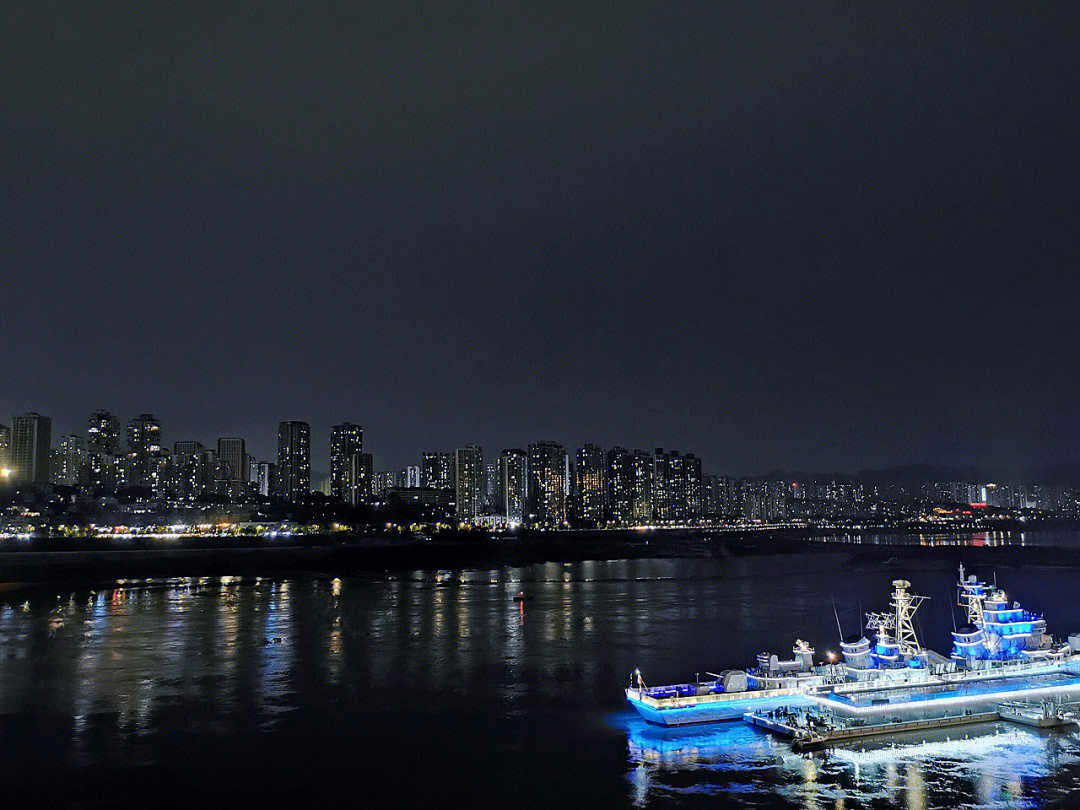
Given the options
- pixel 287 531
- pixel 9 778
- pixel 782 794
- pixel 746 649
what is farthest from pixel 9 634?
pixel 287 531

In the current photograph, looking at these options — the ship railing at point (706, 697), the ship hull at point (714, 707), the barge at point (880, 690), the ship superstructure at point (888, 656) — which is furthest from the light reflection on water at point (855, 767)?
the ship superstructure at point (888, 656)

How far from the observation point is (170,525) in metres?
136

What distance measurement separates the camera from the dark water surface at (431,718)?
19.3 metres

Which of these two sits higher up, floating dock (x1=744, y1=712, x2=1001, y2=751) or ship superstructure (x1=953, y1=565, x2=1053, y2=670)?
ship superstructure (x1=953, y1=565, x2=1053, y2=670)

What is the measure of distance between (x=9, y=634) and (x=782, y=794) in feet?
133

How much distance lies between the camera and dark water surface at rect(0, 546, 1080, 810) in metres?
19.3

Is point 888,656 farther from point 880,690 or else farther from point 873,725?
point 873,725

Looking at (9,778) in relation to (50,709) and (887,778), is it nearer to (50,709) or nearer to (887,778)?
(50,709)

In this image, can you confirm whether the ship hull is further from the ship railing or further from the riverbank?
the riverbank

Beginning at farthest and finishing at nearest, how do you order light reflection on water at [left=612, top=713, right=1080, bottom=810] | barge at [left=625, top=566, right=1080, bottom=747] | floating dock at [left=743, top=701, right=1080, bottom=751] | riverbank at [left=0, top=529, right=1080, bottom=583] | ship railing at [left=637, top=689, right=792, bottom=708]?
1. riverbank at [left=0, top=529, right=1080, bottom=583]
2. ship railing at [left=637, top=689, right=792, bottom=708]
3. barge at [left=625, top=566, right=1080, bottom=747]
4. floating dock at [left=743, top=701, right=1080, bottom=751]
5. light reflection on water at [left=612, top=713, right=1080, bottom=810]

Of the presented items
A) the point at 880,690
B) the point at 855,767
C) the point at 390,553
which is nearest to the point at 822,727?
the point at 855,767

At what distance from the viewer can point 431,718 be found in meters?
25.8

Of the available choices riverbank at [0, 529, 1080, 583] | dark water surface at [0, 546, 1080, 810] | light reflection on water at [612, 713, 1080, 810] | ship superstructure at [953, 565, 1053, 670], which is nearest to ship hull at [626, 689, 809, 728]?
light reflection on water at [612, 713, 1080, 810]

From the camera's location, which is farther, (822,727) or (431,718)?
(431,718)
